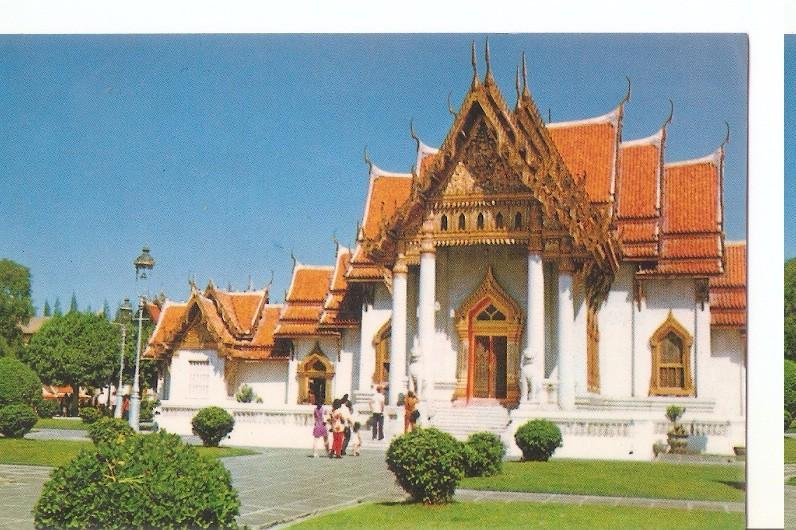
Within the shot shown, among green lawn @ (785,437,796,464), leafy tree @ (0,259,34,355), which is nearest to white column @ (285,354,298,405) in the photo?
leafy tree @ (0,259,34,355)

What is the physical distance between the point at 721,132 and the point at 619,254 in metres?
4.84

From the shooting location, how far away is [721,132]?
1005cm

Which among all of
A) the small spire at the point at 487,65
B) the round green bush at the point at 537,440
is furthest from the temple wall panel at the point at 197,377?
the small spire at the point at 487,65

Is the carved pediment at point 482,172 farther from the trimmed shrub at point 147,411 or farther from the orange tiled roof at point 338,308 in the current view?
the trimmed shrub at point 147,411

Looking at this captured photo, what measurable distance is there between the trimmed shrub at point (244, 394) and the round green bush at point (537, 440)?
191 inches

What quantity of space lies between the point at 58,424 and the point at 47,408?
0.34m

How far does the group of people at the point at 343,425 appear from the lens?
40.2ft

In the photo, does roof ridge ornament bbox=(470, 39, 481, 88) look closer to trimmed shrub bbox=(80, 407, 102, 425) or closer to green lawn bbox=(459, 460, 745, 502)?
green lawn bbox=(459, 460, 745, 502)

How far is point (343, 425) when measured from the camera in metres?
12.4

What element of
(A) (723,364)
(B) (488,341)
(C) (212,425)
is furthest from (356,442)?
(A) (723,364)

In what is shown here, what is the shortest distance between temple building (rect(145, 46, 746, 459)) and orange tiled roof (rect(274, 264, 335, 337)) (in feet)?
1.43

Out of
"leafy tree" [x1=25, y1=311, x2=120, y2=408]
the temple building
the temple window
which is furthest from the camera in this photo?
the temple window

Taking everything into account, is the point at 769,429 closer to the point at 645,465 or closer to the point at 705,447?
the point at 645,465

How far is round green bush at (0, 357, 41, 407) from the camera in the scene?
13.6m
